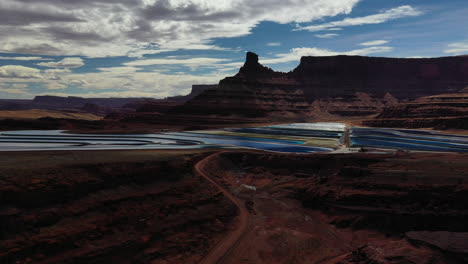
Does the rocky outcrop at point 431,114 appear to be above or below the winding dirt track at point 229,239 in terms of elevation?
above

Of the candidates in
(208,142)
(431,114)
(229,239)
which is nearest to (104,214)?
(229,239)

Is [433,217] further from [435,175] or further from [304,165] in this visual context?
[304,165]

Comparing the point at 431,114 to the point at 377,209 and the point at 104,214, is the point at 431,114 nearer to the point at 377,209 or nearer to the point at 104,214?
the point at 377,209

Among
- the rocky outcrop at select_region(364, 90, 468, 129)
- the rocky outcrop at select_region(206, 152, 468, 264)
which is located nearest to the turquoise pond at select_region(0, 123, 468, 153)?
the rocky outcrop at select_region(206, 152, 468, 264)

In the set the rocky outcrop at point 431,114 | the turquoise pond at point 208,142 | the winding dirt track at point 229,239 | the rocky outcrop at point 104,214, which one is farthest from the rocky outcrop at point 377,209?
the rocky outcrop at point 431,114

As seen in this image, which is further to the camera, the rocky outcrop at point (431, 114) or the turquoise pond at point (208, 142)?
the rocky outcrop at point (431, 114)

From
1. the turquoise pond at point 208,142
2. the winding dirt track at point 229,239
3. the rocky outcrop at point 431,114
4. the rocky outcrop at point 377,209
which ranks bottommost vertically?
the winding dirt track at point 229,239

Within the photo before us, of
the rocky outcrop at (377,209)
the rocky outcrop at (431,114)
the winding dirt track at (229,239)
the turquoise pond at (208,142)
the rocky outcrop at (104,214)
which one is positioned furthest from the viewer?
the rocky outcrop at (431,114)

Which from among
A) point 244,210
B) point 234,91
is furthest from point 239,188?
point 234,91

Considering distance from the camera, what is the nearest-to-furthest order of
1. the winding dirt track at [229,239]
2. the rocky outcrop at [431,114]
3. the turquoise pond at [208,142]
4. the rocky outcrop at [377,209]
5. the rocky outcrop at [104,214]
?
1. the rocky outcrop at [377,209]
2. the rocky outcrop at [104,214]
3. the winding dirt track at [229,239]
4. the turquoise pond at [208,142]
5. the rocky outcrop at [431,114]

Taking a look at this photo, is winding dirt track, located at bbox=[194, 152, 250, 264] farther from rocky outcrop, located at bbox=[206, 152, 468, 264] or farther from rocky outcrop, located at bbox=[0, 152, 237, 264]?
rocky outcrop, located at bbox=[206, 152, 468, 264]

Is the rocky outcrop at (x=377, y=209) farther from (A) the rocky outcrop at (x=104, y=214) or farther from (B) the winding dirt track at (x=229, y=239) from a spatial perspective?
(A) the rocky outcrop at (x=104, y=214)
